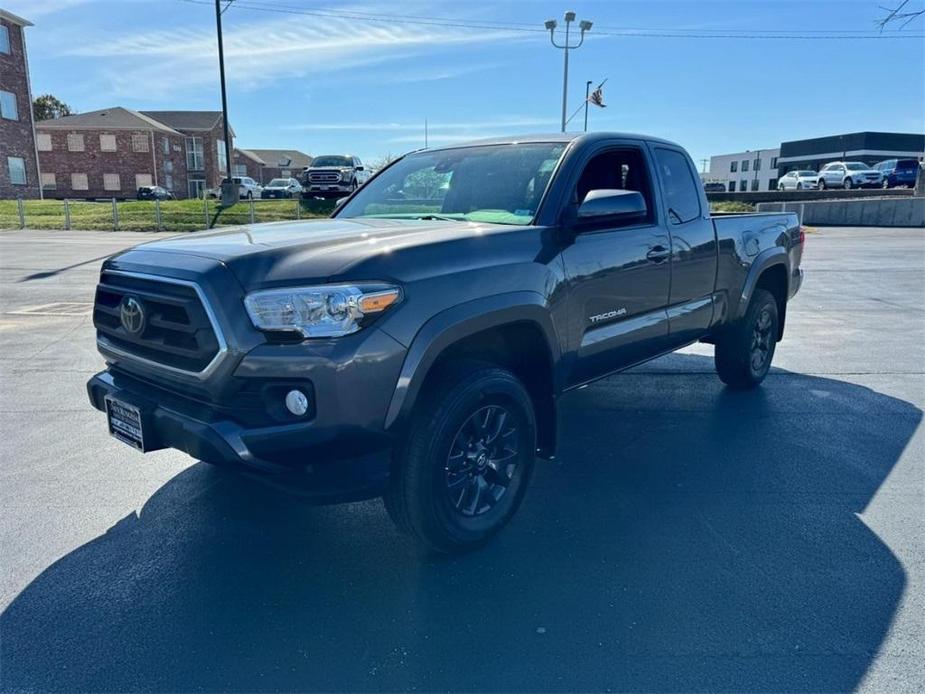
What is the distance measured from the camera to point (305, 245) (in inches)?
114

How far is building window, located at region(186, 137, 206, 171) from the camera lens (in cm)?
6328

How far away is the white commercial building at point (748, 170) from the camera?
81.4 m

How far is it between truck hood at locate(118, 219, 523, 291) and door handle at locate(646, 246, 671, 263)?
1230 mm

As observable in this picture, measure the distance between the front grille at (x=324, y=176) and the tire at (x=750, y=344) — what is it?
24.9m

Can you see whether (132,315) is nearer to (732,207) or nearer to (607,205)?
(607,205)

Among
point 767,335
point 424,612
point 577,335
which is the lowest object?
point 424,612

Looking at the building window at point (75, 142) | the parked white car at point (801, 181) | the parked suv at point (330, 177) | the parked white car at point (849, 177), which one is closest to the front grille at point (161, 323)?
the parked suv at point (330, 177)

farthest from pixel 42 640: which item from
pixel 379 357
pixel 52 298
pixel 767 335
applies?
pixel 52 298

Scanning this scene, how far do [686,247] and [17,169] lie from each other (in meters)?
48.5

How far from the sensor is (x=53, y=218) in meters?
28.6

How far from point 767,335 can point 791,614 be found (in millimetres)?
3797

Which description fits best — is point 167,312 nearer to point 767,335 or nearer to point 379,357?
point 379,357

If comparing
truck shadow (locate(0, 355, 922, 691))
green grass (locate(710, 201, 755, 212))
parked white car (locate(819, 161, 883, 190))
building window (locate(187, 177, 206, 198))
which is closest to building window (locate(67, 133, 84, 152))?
building window (locate(187, 177, 206, 198))

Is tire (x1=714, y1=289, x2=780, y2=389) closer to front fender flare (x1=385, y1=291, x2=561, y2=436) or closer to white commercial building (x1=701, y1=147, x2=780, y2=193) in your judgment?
front fender flare (x1=385, y1=291, x2=561, y2=436)
